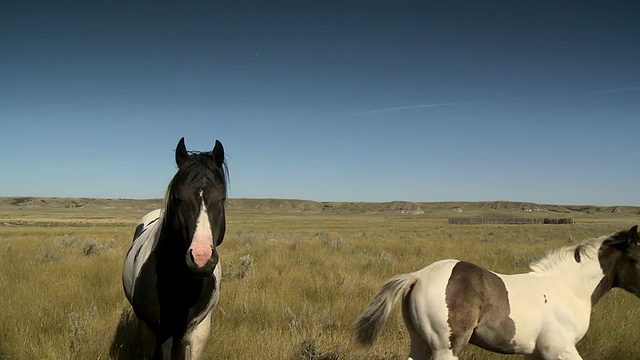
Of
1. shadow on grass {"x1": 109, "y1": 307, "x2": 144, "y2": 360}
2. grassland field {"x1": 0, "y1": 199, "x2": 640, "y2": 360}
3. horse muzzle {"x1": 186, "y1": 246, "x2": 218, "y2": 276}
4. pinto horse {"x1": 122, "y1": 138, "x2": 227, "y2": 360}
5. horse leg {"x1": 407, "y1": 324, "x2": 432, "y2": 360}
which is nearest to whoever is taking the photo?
horse muzzle {"x1": 186, "y1": 246, "x2": 218, "y2": 276}

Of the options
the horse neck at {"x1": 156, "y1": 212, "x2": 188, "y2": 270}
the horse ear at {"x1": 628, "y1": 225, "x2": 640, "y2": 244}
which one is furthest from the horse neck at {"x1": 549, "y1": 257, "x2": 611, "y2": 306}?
the horse neck at {"x1": 156, "y1": 212, "x2": 188, "y2": 270}

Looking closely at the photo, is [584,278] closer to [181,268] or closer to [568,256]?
[568,256]

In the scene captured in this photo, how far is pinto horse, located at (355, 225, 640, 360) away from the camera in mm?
3701

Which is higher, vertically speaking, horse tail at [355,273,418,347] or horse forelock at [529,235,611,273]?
horse forelock at [529,235,611,273]

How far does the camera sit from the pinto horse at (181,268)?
3.27 metres

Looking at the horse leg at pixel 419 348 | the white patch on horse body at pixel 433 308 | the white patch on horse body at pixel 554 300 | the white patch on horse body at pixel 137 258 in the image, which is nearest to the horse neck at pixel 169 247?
the white patch on horse body at pixel 137 258

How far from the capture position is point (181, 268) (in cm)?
364

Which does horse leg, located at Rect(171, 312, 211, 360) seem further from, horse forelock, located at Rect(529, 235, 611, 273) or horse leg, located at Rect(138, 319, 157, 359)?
horse forelock, located at Rect(529, 235, 611, 273)

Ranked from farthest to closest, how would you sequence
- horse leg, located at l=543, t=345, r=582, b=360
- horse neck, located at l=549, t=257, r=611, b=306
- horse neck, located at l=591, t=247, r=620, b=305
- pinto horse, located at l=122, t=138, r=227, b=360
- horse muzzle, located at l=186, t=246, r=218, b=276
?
horse neck, located at l=591, t=247, r=620, b=305 → horse neck, located at l=549, t=257, r=611, b=306 → horse leg, located at l=543, t=345, r=582, b=360 → pinto horse, located at l=122, t=138, r=227, b=360 → horse muzzle, located at l=186, t=246, r=218, b=276

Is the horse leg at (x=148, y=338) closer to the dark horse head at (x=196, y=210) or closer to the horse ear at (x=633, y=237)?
the dark horse head at (x=196, y=210)

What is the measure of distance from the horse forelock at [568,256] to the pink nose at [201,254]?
330 cm

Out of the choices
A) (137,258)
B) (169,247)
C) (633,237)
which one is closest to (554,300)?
(633,237)

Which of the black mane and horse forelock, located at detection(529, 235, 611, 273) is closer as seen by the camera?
the black mane

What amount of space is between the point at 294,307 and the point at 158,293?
386cm
